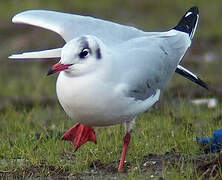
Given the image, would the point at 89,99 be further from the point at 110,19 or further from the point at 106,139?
the point at 110,19

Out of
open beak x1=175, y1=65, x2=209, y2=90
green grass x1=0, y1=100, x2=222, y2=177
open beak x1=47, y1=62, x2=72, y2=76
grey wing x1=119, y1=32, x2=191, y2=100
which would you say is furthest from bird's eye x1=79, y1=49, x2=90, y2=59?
open beak x1=175, y1=65, x2=209, y2=90

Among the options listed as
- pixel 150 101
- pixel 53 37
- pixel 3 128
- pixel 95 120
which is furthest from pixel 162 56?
pixel 53 37

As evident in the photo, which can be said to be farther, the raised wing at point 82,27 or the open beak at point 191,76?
the open beak at point 191,76

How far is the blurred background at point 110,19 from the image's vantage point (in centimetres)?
1044

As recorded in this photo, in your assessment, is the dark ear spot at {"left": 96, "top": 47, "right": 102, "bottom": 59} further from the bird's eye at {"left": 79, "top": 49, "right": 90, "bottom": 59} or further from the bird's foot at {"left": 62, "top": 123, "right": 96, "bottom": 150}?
the bird's foot at {"left": 62, "top": 123, "right": 96, "bottom": 150}

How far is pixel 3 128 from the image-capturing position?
8.23 meters

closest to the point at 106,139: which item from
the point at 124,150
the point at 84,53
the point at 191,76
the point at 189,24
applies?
the point at 124,150

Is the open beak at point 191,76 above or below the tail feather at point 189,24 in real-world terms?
below

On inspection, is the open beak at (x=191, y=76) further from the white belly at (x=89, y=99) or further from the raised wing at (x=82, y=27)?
the white belly at (x=89, y=99)

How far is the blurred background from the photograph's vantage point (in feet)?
34.2

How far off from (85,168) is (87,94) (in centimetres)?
67

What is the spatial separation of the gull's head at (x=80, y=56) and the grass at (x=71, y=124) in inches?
31.3

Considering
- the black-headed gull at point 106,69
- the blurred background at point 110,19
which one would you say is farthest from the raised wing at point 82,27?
the blurred background at point 110,19

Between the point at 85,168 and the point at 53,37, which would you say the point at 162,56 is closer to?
the point at 85,168
